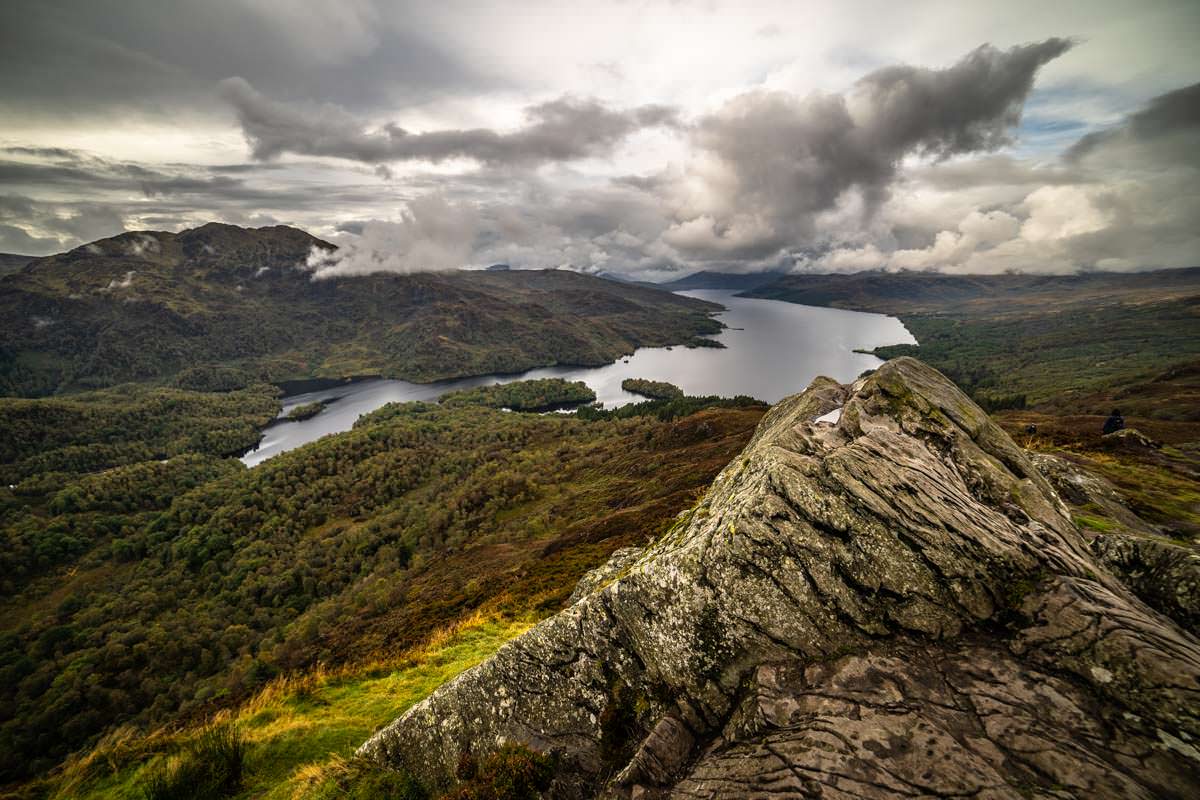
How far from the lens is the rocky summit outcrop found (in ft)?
23.7

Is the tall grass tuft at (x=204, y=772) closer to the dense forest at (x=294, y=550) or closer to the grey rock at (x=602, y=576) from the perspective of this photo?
the grey rock at (x=602, y=576)

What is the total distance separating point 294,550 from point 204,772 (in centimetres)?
11939

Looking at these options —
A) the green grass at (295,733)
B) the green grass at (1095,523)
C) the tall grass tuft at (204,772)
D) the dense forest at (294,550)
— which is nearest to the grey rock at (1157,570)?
the green grass at (1095,523)

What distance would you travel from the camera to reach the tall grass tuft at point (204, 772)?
36.6ft

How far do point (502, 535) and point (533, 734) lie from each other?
79401 mm

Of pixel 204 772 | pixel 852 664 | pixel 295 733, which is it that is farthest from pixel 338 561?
pixel 852 664

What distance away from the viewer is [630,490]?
79.2 m

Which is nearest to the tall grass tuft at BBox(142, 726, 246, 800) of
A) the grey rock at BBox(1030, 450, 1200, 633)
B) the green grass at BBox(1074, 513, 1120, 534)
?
the grey rock at BBox(1030, 450, 1200, 633)

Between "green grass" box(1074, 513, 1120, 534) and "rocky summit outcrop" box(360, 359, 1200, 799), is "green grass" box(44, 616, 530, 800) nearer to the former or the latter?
"rocky summit outcrop" box(360, 359, 1200, 799)

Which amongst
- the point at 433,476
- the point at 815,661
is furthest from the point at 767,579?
the point at 433,476

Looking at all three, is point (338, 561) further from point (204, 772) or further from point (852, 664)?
point (852, 664)

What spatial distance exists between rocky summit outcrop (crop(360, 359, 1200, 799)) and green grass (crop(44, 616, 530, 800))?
9.00ft

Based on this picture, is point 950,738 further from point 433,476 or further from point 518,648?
point 433,476

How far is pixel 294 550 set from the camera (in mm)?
109562
